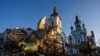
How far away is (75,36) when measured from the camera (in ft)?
212

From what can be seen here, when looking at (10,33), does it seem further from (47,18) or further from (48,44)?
(48,44)

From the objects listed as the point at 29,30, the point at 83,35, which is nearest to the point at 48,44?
the point at 29,30

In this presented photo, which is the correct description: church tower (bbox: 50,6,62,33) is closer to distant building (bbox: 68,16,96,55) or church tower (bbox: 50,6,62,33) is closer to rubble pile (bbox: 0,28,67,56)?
distant building (bbox: 68,16,96,55)

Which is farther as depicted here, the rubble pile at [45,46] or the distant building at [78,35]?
the distant building at [78,35]

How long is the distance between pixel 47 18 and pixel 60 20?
5653 millimetres

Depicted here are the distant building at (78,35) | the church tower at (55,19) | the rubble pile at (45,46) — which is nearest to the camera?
the rubble pile at (45,46)

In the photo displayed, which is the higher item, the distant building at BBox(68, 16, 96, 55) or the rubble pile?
the distant building at BBox(68, 16, 96, 55)

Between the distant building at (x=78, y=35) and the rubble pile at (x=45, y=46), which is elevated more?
the distant building at (x=78, y=35)

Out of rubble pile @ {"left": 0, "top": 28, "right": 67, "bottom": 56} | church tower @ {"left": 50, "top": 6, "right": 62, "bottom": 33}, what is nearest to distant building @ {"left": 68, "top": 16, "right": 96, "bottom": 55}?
church tower @ {"left": 50, "top": 6, "right": 62, "bottom": 33}

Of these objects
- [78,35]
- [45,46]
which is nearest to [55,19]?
[78,35]

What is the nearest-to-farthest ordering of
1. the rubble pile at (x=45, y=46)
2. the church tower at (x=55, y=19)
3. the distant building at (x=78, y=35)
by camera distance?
1. the rubble pile at (x=45, y=46)
2. the church tower at (x=55, y=19)
3. the distant building at (x=78, y=35)

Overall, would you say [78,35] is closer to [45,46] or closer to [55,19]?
[55,19]

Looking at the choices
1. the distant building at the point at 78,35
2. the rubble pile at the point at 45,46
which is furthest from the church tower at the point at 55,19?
the rubble pile at the point at 45,46

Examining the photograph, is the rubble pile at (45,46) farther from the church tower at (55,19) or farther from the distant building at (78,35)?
the distant building at (78,35)
